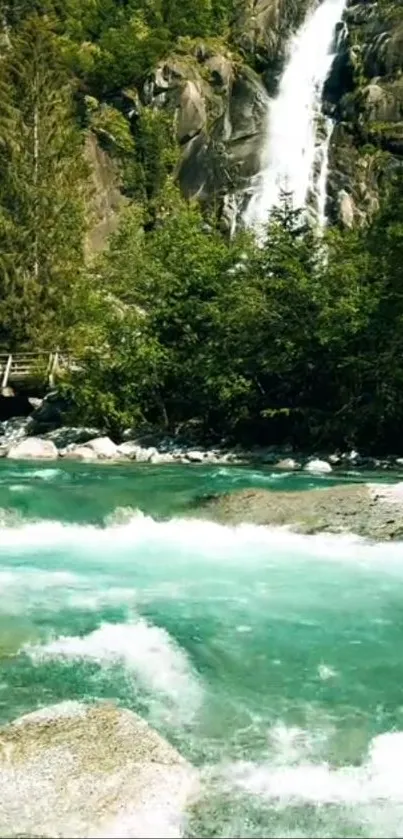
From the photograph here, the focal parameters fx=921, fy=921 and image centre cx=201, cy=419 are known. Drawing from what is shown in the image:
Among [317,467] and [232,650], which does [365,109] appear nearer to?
[317,467]

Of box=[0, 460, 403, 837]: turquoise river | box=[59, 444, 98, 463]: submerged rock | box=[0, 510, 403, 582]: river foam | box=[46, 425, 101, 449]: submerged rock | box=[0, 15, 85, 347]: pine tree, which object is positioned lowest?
box=[0, 510, 403, 582]: river foam

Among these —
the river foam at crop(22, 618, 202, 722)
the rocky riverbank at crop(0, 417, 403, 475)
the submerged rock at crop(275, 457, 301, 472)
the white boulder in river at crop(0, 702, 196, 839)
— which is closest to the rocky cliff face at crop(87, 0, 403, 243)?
the rocky riverbank at crop(0, 417, 403, 475)

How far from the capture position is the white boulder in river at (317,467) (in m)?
20.2

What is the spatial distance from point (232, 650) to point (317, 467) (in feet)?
41.1

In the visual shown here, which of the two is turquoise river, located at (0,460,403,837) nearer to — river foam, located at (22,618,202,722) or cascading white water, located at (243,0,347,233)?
river foam, located at (22,618,202,722)

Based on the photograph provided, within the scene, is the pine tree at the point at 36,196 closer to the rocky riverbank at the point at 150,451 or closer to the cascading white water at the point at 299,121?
the rocky riverbank at the point at 150,451

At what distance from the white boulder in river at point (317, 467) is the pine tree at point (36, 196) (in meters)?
15.5

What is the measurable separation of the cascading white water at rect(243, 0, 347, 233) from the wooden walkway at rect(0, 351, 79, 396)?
15233mm

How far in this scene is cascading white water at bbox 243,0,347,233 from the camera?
4472cm

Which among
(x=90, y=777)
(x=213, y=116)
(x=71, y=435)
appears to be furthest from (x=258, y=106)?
(x=90, y=777)

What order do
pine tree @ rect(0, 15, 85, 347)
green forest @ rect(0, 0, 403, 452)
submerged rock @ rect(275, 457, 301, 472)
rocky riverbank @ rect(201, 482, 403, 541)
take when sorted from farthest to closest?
pine tree @ rect(0, 15, 85, 347), green forest @ rect(0, 0, 403, 452), submerged rock @ rect(275, 457, 301, 472), rocky riverbank @ rect(201, 482, 403, 541)

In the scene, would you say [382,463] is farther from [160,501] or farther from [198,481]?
[160,501]

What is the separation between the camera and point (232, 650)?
327 inches

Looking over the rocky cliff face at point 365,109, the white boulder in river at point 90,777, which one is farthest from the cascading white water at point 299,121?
the white boulder in river at point 90,777
